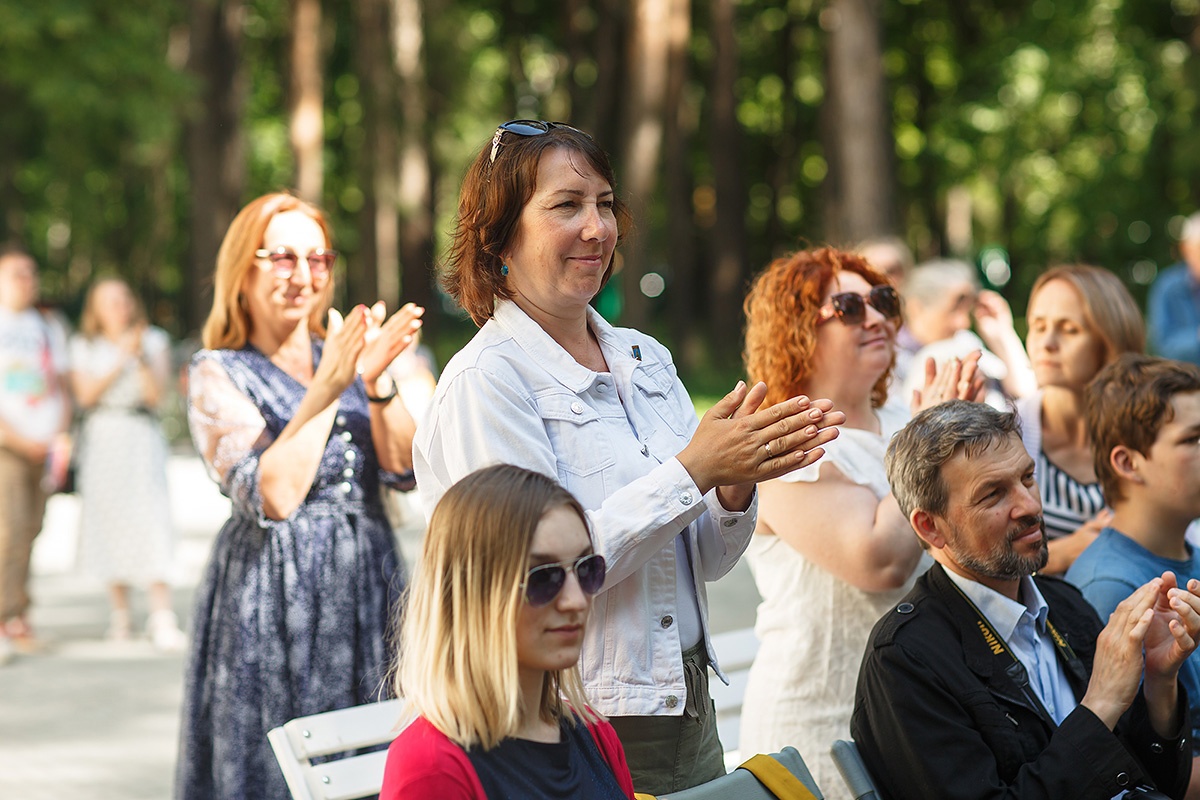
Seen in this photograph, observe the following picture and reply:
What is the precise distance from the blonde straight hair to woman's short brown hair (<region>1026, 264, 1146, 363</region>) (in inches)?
119

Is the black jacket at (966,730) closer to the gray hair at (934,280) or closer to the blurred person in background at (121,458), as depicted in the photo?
the gray hair at (934,280)

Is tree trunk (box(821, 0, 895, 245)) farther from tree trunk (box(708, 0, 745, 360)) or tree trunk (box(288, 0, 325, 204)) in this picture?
tree trunk (box(708, 0, 745, 360))

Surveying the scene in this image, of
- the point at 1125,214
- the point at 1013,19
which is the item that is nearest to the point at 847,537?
the point at 1125,214

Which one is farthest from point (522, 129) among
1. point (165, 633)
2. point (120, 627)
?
point (120, 627)

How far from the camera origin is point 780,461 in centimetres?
267

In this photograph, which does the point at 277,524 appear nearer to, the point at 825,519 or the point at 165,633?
the point at 825,519

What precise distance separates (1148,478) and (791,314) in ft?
3.38

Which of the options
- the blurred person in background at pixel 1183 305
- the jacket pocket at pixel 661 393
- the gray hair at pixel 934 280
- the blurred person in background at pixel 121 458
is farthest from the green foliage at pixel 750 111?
the jacket pocket at pixel 661 393

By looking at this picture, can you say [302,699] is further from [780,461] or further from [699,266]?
[699,266]

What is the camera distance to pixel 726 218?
87.7ft

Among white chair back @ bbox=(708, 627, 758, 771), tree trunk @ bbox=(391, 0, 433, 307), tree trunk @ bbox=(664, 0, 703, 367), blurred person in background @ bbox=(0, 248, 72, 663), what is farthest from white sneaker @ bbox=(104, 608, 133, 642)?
tree trunk @ bbox=(664, 0, 703, 367)

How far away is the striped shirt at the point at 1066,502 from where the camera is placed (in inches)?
181

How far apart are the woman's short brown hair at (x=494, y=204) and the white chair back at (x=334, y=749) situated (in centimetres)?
100

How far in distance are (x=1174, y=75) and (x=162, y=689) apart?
16927 mm
